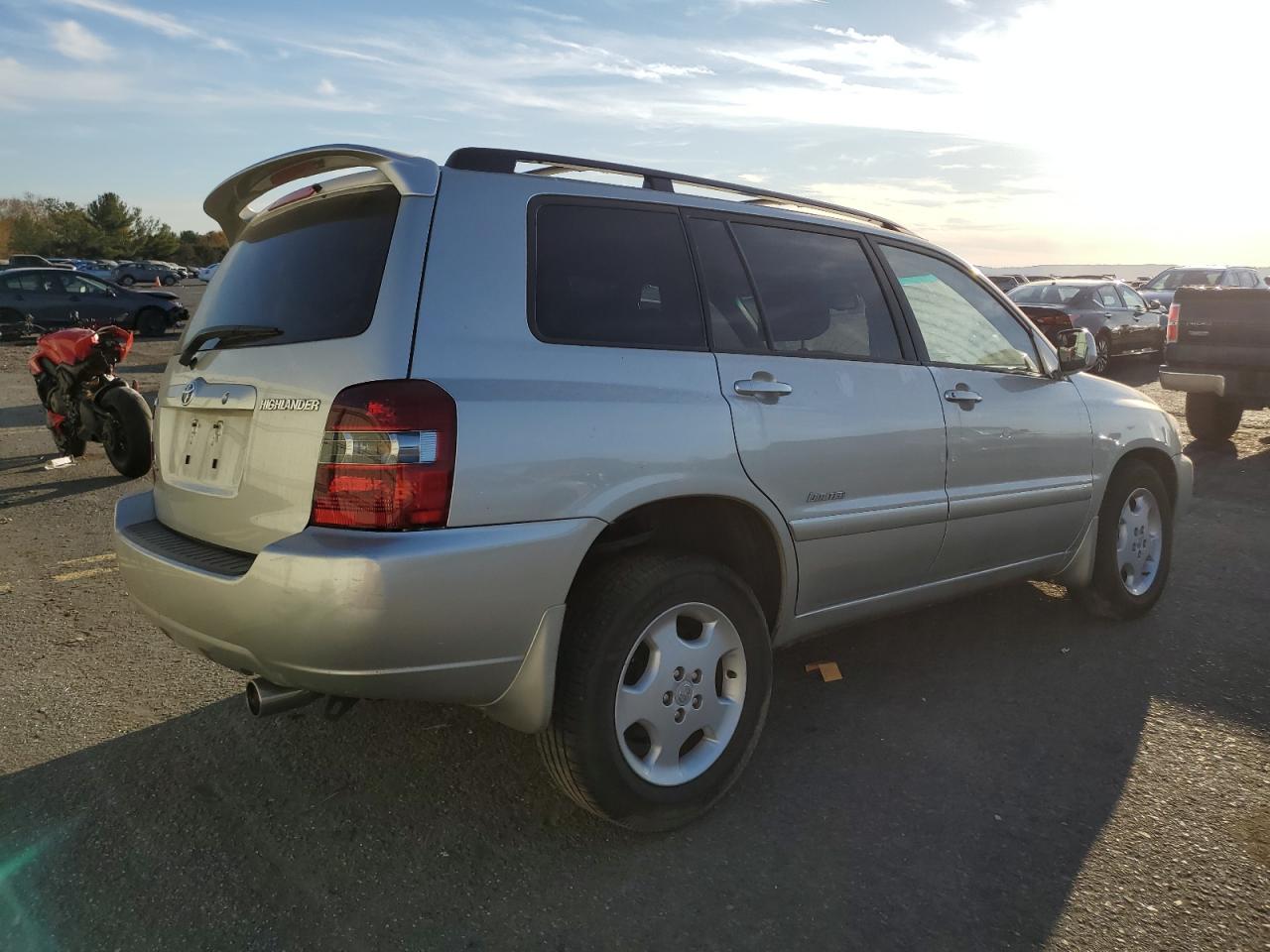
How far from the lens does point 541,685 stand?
2.63 metres

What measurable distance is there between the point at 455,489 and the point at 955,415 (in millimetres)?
2140

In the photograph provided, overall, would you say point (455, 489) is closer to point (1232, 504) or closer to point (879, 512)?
point (879, 512)

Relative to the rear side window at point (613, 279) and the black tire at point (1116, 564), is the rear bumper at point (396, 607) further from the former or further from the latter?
the black tire at point (1116, 564)

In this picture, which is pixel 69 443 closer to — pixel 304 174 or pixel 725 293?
pixel 304 174

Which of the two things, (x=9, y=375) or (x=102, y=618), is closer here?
(x=102, y=618)

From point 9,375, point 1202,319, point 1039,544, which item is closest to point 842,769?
point 1039,544

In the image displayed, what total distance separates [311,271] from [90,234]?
97301 mm

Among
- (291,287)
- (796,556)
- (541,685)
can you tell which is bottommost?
(541,685)

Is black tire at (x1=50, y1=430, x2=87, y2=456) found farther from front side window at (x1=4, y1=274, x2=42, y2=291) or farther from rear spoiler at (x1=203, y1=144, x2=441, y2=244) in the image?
front side window at (x1=4, y1=274, x2=42, y2=291)

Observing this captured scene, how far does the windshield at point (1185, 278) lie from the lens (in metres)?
21.5

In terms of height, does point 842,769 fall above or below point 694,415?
below

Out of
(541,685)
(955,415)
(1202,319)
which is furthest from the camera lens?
(1202,319)

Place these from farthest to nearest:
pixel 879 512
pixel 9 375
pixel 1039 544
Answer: pixel 9 375, pixel 1039 544, pixel 879 512

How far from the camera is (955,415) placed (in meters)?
3.79
